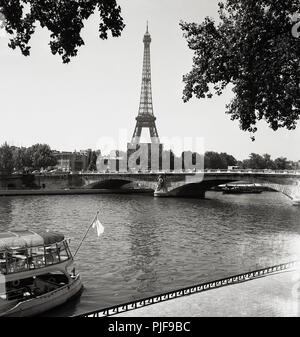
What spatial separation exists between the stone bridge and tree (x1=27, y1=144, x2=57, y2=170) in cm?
1964

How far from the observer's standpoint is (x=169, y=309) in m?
10.5

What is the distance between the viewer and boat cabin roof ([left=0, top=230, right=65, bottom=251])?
52.3 feet

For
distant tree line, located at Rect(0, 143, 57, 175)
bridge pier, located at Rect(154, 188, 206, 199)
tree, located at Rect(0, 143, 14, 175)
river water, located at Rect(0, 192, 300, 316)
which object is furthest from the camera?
distant tree line, located at Rect(0, 143, 57, 175)

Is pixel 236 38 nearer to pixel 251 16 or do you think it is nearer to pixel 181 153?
pixel 251 16

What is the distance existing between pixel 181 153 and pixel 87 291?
88.7 meters

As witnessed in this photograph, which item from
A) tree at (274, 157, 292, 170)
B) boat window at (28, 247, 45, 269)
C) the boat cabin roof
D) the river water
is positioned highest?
tree at (274, 157, 292, 170)

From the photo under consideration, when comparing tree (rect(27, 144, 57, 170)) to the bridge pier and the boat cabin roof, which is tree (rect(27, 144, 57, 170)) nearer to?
the bridge pier

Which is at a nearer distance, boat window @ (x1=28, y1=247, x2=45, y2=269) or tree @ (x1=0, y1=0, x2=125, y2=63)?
tree @ (x1=0, y1=0, x2=125, y2=63)

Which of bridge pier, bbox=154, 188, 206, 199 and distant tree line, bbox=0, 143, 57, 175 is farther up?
distant tree line, bbox=0, 143, 57, 175

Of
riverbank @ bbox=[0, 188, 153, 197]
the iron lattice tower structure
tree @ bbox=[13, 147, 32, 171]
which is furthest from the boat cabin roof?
the iron lattice tower structure

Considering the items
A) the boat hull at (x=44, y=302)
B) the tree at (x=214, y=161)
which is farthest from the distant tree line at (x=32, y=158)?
the boat hull at (x=44, y=302)

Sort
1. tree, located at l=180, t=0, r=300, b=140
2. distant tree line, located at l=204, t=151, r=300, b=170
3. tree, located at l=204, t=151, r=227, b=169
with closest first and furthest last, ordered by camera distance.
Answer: tree, located at l=180, t=0, r=300, b=140, tree, located at l=204, t=151, r=227, b=169, distant tree line, located at l=204, t=151, r=300, b=170

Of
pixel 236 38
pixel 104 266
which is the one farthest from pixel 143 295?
pixel 236 38

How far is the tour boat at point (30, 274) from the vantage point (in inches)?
614
